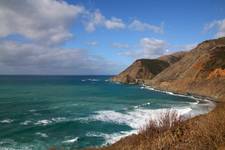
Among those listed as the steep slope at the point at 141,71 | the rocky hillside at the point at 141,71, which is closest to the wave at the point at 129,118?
the rocky hillside at the point at 141,71

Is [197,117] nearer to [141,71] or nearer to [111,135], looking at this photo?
[111,135]

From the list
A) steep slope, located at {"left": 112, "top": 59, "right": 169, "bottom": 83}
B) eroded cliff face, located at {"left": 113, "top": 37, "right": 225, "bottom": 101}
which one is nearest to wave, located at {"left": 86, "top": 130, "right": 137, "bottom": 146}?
eroded cliff face, located at {"left": 113, "top": 37, "right": 225, "bottom": 101}

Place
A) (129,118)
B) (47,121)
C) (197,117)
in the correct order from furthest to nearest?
(129,118) → (47,121) → (197,117)

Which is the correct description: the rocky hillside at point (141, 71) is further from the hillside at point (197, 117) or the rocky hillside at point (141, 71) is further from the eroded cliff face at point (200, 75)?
the eroded cliff face at point (200, 75)

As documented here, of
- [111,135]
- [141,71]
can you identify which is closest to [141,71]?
[141,71]

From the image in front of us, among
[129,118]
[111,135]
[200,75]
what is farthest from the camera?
[200,75]

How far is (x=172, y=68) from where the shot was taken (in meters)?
135

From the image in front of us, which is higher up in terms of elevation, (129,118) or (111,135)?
(129,118)

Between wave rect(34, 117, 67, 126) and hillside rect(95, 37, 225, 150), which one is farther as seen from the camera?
wave rect(34, 117, 67, 126)

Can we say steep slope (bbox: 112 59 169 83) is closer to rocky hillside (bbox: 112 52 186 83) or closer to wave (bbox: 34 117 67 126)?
rocky hillside (bbox: 112 52 186 83)

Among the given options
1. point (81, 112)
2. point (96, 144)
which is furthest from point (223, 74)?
point (96, 144)

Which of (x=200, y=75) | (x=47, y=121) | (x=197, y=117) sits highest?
(x=200, y=75)

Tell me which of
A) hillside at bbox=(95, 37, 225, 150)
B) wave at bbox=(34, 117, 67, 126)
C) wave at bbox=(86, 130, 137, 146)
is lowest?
wave at bbox=(86, 130, 137, 146)

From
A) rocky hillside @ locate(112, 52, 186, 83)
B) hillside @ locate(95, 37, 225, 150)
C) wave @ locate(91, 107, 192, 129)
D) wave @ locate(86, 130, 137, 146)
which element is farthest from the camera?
rocky hillside @ locate(112, 52, 186, 83)
